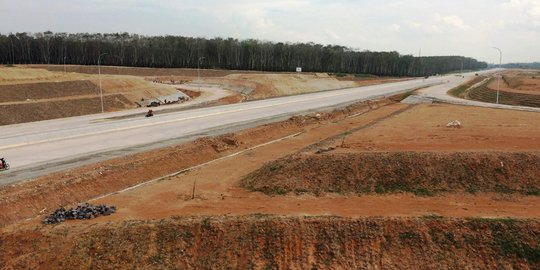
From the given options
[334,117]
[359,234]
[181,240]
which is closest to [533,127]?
[334,117]

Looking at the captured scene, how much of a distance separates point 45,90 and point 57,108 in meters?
7.85

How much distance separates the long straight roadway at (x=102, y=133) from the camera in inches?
1271

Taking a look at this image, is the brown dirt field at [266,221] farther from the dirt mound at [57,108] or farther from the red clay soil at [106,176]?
the dirt mound at [57,108]

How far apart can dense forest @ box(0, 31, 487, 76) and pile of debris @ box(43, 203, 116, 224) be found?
357ft

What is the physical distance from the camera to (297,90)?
313 ft

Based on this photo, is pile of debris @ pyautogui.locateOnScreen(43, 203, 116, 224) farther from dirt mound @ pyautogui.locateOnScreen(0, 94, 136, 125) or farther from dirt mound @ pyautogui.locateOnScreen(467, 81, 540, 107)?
dirt mound @ pyautogui.locateOnScreen(467, 81, 540, 107)

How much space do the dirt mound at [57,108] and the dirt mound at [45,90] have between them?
135 inches

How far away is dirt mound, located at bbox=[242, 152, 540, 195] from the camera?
2564 centimetres

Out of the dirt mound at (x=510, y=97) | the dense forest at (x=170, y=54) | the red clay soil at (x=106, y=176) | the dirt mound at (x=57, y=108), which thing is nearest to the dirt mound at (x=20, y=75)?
the dirt mound at (x=57, y=108)

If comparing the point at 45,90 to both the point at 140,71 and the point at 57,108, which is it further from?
the point at 140,71

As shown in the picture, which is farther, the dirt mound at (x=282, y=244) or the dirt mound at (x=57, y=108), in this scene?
the dirt mound at (x=57, y=108)

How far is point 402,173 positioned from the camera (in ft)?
87.4

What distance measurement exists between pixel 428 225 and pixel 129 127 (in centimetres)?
3490

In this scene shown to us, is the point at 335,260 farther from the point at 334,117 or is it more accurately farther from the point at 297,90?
the point at 297,90
